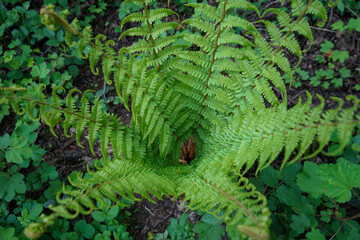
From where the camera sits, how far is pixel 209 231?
94.0 inches

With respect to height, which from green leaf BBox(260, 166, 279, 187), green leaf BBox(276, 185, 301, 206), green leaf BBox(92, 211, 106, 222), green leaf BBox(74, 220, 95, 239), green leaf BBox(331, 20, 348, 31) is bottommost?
green leaf BBox(74, 220, 95, 239)

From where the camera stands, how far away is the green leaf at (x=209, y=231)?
7.73 feet

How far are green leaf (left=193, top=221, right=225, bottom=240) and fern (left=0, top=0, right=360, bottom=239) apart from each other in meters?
0.19

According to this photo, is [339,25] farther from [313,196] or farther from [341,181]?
[313,196]

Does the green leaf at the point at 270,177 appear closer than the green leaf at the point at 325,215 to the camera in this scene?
No

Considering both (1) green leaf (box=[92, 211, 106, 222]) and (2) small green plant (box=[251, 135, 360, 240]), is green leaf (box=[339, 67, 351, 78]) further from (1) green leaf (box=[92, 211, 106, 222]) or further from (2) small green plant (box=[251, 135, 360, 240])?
(1) green leaf (box=[92, 211, 106, 222])

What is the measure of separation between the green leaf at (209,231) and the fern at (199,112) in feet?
0.62

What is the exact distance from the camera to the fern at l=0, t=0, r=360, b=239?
167 cm

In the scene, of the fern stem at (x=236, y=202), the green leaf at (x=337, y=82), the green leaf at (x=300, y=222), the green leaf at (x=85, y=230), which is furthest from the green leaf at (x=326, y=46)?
the green leaf at (x=85, y=230)

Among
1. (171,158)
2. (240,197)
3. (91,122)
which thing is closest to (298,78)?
(171,158)

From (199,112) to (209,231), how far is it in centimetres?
125

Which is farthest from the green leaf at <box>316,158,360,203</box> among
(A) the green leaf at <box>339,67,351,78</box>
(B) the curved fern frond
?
(A) the green leaf at <box>339,67,351,78</box>

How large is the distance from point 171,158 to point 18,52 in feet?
10.0

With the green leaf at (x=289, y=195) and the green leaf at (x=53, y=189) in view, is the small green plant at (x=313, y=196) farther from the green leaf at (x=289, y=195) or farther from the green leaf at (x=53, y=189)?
the green leaf at (x=53, y=189)
